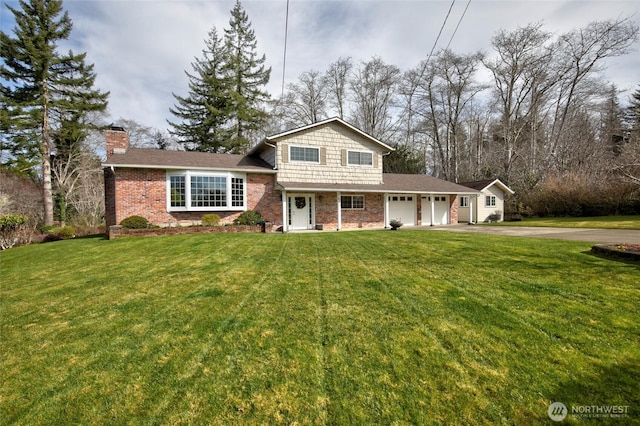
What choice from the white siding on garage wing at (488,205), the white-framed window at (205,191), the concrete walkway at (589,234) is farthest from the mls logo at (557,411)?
the white siding on garage wing at (488,205)

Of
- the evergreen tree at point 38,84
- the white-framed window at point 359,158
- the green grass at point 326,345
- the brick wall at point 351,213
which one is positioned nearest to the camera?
the green grass at point 326,345

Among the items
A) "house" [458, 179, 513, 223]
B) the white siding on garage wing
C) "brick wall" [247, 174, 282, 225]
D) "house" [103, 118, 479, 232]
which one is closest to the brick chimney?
"house" [103, 118, 479, 232]

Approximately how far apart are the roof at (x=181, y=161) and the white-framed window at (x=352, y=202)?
4621 millimetres

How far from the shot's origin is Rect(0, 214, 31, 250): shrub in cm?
1227

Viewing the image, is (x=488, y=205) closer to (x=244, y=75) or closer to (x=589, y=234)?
(x=589, y=234)

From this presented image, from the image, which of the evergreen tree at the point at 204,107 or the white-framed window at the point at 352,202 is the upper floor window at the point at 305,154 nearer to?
the white-framed window at the point at 352,202

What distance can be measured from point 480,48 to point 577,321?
109 ft

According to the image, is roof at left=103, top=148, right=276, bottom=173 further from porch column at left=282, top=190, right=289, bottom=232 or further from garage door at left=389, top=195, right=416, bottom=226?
garage door at left=389, top=195, right=416, bottom=226

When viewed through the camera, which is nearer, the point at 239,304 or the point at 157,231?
the point at 239,304

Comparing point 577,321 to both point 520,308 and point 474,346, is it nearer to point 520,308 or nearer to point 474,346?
point 520,308

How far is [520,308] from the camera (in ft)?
12.1

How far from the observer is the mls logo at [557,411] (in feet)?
6.82

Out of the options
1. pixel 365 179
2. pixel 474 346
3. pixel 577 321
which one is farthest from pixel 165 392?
pixel 365 179

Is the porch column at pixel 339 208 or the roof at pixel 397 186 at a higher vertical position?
the roof at pixel 397 186
